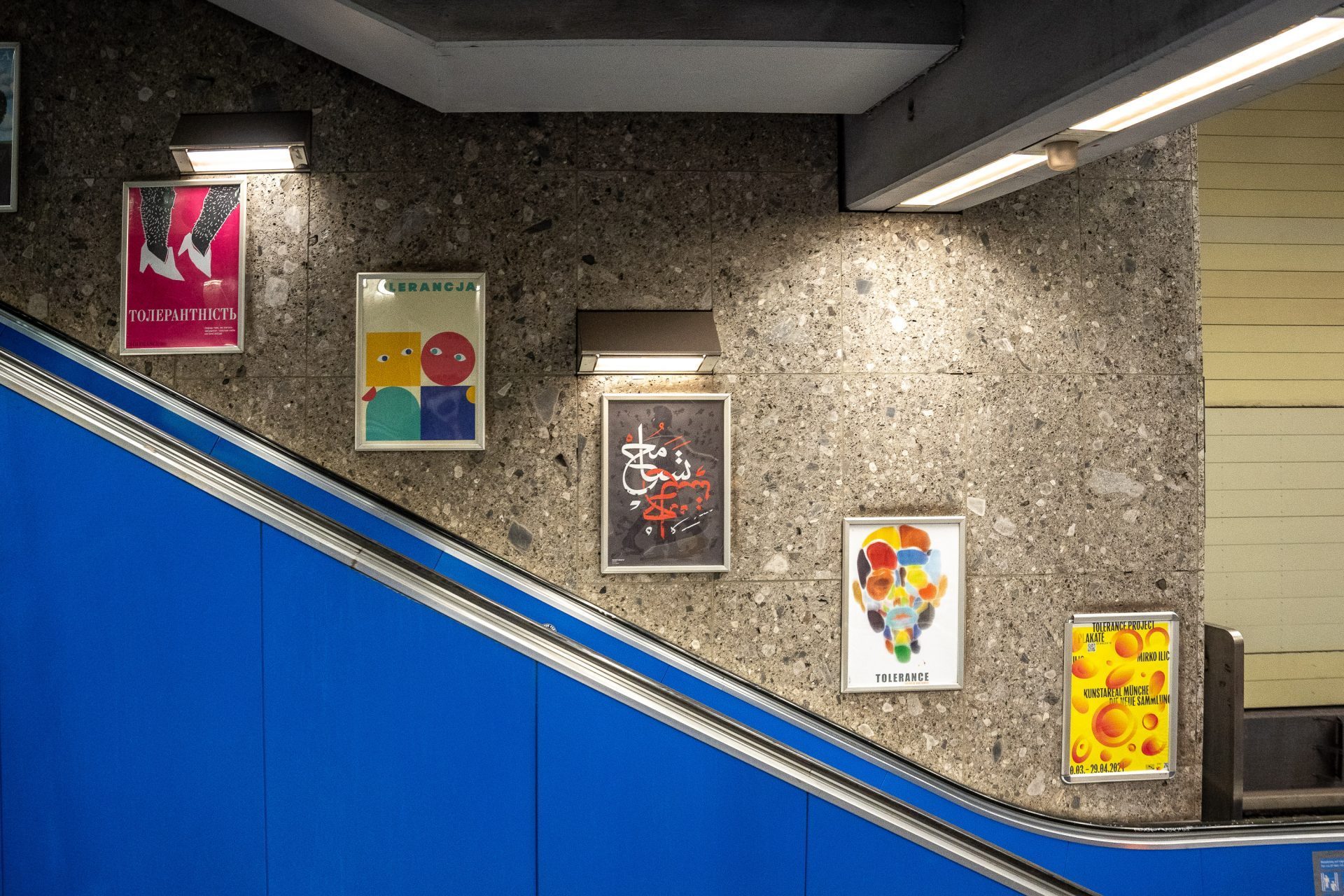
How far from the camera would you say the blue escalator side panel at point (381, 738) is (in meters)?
2.13

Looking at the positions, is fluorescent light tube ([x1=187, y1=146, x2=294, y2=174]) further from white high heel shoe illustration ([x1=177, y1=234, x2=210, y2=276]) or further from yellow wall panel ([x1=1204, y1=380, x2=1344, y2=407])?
yellow wall panel ([x1=1204, y1=380, x2=1344, y2=407])

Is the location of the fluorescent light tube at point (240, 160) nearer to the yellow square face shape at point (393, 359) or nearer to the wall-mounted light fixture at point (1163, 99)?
the yellow square face shape at point (393, 359)

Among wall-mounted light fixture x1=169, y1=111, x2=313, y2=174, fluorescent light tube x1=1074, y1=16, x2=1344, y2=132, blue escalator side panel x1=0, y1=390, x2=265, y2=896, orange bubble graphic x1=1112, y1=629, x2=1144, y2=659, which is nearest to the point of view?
fluorescent light tube x1=1074, y1=16, x2=1344, y2=132

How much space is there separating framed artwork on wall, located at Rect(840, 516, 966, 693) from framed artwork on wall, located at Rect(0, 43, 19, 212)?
Answer: 3628 mm

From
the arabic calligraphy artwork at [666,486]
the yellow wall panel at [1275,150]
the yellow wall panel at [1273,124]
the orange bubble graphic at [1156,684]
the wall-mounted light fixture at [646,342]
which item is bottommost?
the orange bubble graphic at [1156,684]

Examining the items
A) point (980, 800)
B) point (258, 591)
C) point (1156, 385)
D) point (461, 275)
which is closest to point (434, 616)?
→ point (258, 591)

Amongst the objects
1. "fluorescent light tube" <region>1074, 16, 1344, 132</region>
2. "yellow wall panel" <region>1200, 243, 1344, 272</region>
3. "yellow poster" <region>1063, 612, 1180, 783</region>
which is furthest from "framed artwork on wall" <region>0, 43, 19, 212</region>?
"yellow wall panel" <region>1200, 243, 1344, 272</region>

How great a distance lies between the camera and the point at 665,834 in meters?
2.21

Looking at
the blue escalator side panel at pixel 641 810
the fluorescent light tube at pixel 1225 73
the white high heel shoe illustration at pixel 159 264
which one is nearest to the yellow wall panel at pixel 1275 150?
the fluorescent light tube at pixel 1225 73

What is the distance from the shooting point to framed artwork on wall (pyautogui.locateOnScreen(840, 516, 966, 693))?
10.6 ft

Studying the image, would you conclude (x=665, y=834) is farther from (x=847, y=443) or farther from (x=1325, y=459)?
(x=1325, y=459)

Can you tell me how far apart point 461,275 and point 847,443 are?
175 cm

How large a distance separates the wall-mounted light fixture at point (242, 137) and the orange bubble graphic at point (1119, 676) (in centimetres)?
391

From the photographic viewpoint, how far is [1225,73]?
178 cm
